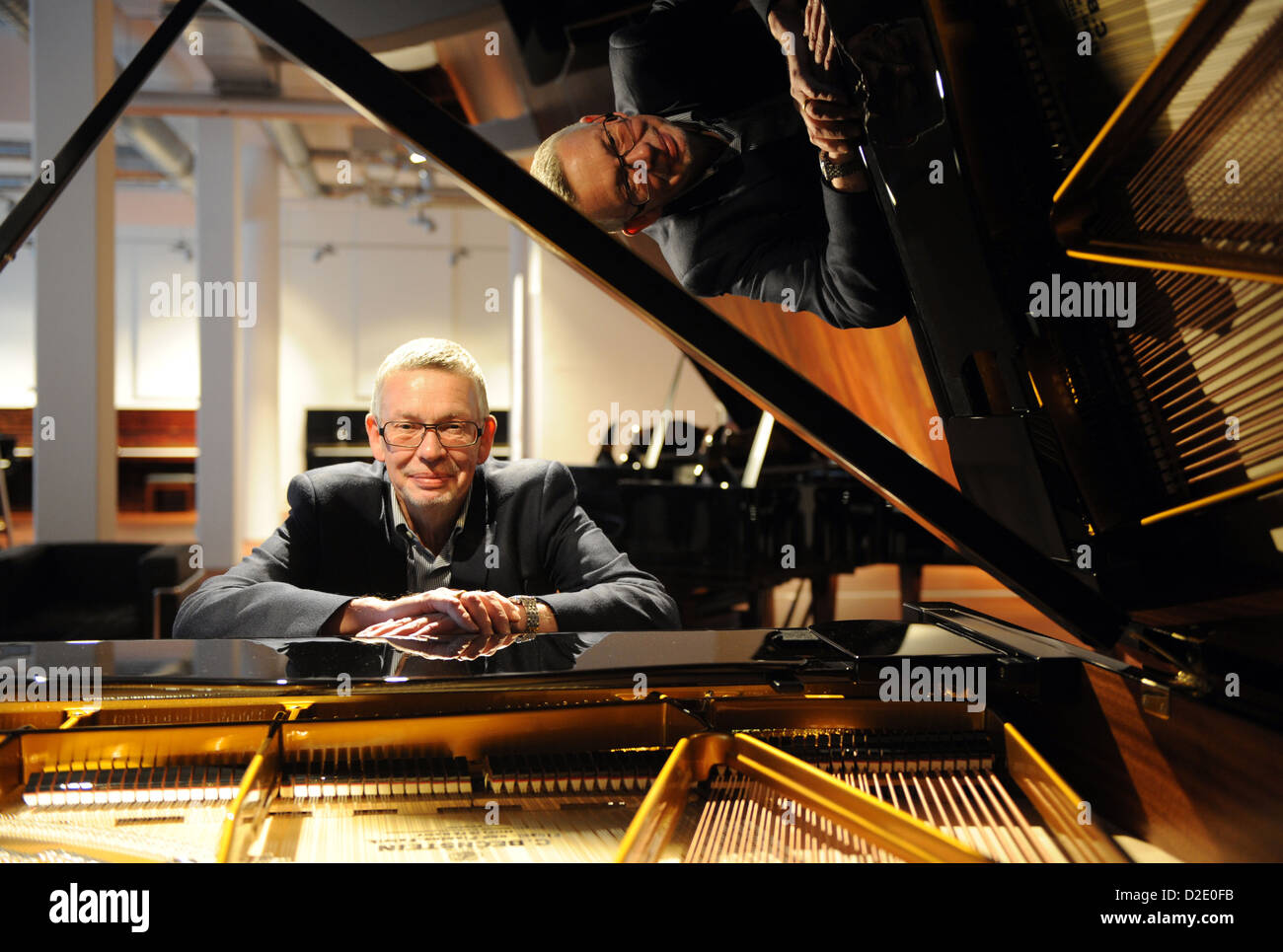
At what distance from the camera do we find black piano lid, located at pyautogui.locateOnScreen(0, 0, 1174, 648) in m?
1.41

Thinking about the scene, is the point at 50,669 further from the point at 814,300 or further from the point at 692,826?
the point at 814,300

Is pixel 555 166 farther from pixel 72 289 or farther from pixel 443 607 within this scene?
pixel 72 289

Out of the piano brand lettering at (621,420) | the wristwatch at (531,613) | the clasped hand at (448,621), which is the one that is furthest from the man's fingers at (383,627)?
the piano brand lettering at (621,420)

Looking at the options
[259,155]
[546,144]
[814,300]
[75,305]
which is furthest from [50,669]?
[259,155]

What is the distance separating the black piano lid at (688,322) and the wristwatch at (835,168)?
0.53 m

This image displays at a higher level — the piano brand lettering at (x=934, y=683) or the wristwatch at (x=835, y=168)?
the wristwatch at (x=835, y=168)

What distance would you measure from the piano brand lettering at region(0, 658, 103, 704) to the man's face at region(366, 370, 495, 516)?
100 centimetres

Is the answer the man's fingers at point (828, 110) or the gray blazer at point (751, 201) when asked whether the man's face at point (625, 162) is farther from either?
the man's fingers at point (828, 110)

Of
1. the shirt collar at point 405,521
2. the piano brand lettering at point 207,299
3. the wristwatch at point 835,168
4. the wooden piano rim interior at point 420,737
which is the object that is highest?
the piano brand lettering at point 207,299

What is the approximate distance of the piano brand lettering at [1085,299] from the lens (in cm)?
150

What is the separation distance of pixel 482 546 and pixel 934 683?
129 cm
